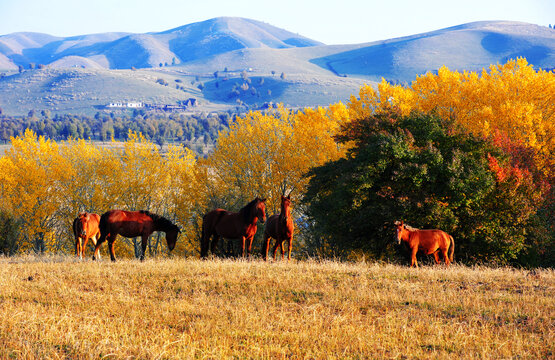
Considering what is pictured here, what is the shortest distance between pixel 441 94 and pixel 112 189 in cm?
3658

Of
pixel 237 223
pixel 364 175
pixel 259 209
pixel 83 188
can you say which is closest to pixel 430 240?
pixel 364 175

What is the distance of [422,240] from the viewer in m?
19.2

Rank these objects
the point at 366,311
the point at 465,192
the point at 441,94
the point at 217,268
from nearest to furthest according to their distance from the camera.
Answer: the point at 366,311
the point at 217,268
the point at 465,192
the point at 441,94

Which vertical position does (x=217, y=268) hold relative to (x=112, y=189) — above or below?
above

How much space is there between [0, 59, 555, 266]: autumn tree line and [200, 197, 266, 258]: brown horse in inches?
215

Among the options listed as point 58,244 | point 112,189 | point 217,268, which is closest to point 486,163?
point 217,268

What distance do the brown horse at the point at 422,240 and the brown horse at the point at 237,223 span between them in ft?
17.7

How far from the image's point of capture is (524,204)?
25781 millimetres

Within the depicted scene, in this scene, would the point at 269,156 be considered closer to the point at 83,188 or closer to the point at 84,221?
the point at 83,188

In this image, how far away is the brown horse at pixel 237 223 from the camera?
18.6m

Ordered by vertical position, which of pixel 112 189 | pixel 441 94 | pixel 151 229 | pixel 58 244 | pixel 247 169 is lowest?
pixel 58 244

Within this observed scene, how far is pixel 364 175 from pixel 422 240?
514 centimetres

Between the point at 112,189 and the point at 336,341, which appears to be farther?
the point at 112,189

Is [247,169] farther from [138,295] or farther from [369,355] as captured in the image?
[369,355]
